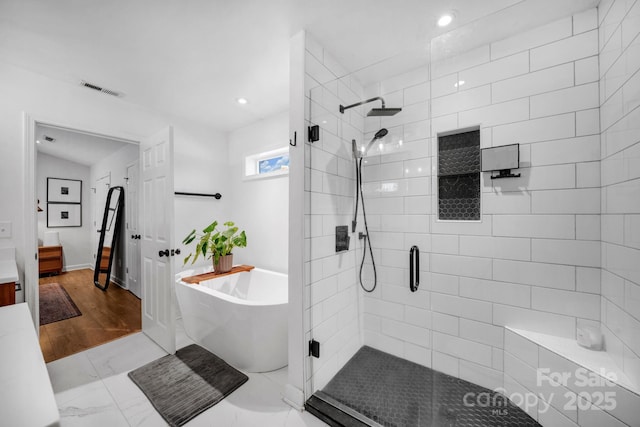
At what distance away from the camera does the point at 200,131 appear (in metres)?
3.26

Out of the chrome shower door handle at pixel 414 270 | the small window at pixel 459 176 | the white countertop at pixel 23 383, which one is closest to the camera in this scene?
the white countertop at pixel 23 383

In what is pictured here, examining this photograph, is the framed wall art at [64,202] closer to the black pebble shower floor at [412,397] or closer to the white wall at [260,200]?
the white wall at [260,200]

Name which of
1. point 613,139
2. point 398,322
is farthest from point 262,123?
point 613,139

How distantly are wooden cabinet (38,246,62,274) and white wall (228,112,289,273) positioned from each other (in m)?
4.04

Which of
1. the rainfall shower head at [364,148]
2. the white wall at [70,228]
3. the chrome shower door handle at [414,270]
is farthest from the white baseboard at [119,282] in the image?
the chrome shower door handle at [414,270]

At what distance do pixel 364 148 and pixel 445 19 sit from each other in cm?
96

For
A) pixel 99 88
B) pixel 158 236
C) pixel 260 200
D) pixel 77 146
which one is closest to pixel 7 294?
pixel 158 236

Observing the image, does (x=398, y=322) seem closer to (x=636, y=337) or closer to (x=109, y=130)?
(x=636, y=337)

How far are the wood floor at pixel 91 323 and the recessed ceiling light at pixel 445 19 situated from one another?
12.9 feet

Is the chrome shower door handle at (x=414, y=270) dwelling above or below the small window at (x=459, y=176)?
below

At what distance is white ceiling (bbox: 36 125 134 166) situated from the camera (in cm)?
376

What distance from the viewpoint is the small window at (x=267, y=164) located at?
297 centimetres

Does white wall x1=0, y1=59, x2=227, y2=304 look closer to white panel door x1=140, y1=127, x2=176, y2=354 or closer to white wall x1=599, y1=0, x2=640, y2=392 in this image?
white panel door x1=140, y1=127, x2=176, y2=354

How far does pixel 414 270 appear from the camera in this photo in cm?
196
